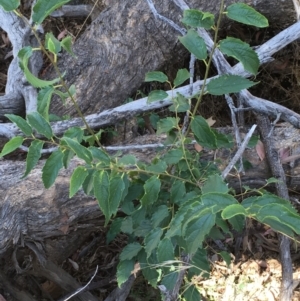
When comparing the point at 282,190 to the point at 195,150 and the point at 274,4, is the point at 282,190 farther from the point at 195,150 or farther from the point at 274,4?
the point at 274,4

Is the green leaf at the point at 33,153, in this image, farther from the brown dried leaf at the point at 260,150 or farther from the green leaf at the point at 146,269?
the brown dried leaf at the point at 260,150

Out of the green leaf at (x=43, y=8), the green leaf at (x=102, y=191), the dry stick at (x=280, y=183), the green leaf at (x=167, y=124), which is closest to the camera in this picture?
the green leaf at (x=43, y=8)

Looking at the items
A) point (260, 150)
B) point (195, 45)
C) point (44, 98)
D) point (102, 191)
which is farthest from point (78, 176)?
point (260, 150)

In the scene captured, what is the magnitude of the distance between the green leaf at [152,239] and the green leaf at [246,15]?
56 centimetres

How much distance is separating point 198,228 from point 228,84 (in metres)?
0.41

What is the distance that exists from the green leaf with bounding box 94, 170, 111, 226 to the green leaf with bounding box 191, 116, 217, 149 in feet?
0.90

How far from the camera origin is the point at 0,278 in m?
1.56

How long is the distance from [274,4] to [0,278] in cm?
160

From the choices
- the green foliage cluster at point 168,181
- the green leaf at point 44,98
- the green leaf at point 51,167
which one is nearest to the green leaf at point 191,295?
the green foliage cluster at point 168,181

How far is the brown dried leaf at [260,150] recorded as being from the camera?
59.8 inches

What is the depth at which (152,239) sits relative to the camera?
3.80 ft

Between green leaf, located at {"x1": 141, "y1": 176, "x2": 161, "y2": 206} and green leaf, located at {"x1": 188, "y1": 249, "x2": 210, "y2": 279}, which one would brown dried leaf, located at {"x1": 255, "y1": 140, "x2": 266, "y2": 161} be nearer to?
green leaf, located at {"x1": 188, "y1": 249, "x2": 210, "y2": 279}

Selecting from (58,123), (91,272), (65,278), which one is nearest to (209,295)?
(91,272)

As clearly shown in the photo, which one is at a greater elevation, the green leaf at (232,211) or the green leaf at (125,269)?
the green leaf at (232,211)
